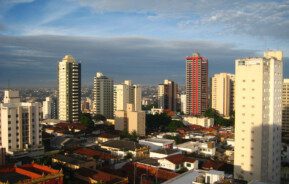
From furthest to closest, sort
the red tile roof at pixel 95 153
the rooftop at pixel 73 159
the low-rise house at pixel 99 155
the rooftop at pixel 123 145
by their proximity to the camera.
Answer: the rooftop at pixel 123 145
the red tile roof at pixel 95 153
the low-rise house at pixel 99 155
the rooftop at pixel 73 159

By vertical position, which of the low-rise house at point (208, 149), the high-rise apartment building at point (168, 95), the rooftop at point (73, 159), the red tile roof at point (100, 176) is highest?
the high-rise apartment building at point (168, 95)

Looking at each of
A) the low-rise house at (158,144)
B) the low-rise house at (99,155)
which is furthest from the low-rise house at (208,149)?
the low-rise house at (99,155)

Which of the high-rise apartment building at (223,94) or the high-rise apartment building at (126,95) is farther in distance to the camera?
the high-rise apartment building at (223,94)

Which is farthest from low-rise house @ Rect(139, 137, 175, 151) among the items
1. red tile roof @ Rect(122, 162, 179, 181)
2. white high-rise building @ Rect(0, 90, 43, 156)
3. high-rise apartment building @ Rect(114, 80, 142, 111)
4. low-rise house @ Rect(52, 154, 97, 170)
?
high-rise apartment building @ Rect(114, 80, 142, 111)

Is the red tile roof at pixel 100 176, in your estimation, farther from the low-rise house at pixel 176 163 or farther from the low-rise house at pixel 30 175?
the low-rise house at pixel 176 163

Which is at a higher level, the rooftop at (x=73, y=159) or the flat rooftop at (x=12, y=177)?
the flat rooftop at (x=12, y=177)

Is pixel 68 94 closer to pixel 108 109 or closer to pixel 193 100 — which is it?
pixel 108 109
